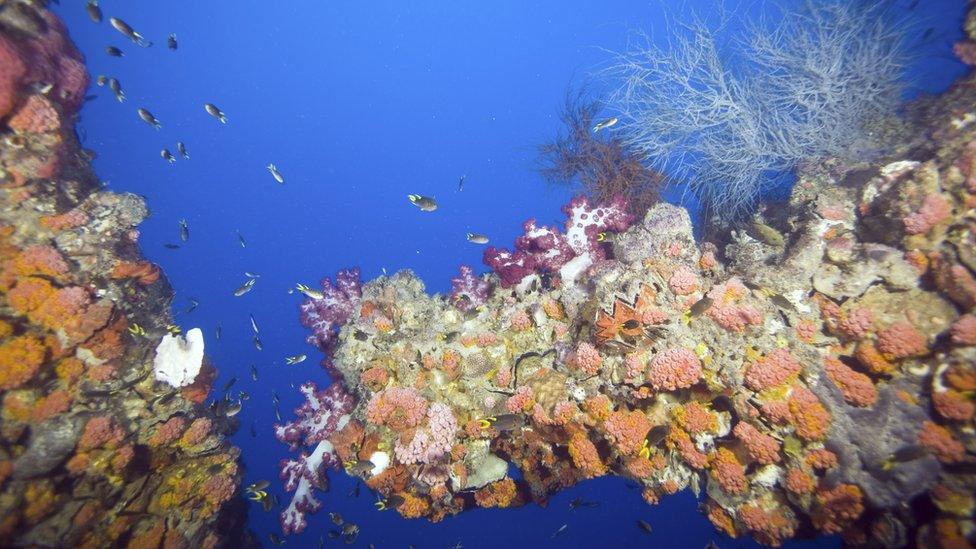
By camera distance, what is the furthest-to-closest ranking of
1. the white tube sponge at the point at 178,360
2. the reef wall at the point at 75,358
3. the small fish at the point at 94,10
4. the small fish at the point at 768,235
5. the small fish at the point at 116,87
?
1. the small fish at the point at 116,87
2. the small fish at the point at 94,10
3. the white tube sponge at the point at 178,360
4. the small fish at the point at 768,235
5. the reef wall at the point at 75,358

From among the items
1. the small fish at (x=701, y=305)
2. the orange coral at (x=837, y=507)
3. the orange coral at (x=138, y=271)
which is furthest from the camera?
the orange coral at (x=138, y=271)

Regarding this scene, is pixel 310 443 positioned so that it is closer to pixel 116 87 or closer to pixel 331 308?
pixel 331 308

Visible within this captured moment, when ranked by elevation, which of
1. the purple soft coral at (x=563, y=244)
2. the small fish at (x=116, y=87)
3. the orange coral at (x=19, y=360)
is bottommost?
the orange coral at (x=19, y=360)

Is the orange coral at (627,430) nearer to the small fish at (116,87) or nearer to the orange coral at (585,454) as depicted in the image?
the orange coral at (585,454)

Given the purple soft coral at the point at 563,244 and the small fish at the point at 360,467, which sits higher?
the purple soft coral at the point at 563,244

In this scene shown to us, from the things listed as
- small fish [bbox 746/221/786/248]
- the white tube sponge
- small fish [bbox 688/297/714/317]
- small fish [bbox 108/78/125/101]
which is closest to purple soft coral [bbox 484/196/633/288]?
small fish [bbox 746/221/786/248]

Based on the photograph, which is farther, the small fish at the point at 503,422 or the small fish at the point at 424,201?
the small fish at the point at 424,201

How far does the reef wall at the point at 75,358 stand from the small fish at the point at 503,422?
508 cm

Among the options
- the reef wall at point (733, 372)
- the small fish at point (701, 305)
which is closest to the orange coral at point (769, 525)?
the reef wall at point (733, 372)

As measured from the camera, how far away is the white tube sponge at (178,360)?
747 centimetres

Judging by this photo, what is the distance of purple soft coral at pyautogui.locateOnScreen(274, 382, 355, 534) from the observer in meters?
7.62

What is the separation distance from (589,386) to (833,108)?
304 inches

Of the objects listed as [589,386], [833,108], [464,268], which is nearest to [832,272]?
[589,386]

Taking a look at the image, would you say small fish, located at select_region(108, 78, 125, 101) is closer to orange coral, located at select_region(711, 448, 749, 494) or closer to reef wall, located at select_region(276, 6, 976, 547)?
reef wall, located at select_region(276, 6, 976, 547)
